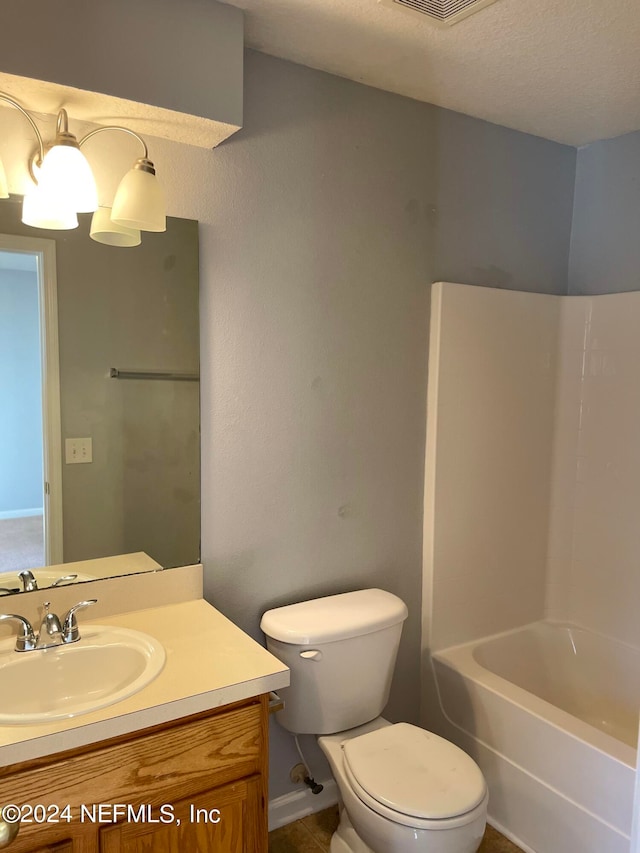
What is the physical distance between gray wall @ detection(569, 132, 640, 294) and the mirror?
168cm

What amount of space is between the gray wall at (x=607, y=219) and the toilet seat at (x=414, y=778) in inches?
72.0

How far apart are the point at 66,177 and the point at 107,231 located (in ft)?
0.72

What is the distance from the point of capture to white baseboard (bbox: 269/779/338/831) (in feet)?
6.88

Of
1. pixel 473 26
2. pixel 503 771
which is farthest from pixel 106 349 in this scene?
pixel 503 771

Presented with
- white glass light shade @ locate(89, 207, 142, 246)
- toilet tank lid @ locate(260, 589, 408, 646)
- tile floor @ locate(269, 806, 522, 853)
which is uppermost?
white glass light shade @ locate(89, 207, 142, 246)

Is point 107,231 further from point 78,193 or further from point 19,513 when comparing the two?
point 19,513

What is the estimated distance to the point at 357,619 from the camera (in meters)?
1.94

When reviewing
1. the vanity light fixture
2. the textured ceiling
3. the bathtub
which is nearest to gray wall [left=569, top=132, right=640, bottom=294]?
the textured ceiling

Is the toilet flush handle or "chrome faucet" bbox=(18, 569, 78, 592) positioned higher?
"chrome faucet" bbox=(18, 569, 78, 592)

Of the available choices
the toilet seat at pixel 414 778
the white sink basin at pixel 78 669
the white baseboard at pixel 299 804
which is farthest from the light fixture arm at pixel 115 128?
the white baseboard at pixel 299 804

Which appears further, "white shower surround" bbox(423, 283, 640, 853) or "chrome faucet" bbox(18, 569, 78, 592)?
"white shower surround" bbox(423, 283, 640, 853)

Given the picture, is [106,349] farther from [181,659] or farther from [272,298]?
[181,659]

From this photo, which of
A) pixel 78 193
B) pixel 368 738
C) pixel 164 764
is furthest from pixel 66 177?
pixel 368 738

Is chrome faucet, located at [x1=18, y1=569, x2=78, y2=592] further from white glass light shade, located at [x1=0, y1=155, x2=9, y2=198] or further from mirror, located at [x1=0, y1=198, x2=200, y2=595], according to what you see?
white glass light shade, located at [x1=0, y1=155, x2=9, y2=198]
